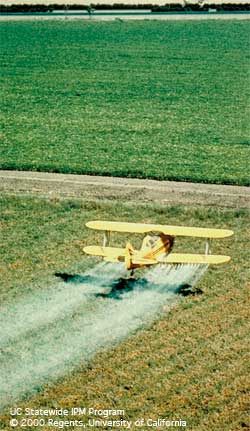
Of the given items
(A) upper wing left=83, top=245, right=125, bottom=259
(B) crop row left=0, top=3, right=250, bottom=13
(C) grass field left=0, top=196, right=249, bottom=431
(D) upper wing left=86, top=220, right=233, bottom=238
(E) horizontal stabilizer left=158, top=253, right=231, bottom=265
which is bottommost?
(C) grass field left=0, top=196, right=249, bottom=431

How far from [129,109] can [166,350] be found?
26.7 metres

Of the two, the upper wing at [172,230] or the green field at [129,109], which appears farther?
the green field at [129,109]

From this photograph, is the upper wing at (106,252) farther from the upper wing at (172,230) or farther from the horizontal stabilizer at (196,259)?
the horizontal stabilizer at (196,259)

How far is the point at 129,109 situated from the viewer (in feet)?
121

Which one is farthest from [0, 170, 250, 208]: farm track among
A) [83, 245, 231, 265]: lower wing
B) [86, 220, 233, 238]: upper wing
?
[83, 245, 231, 265]: lower wing

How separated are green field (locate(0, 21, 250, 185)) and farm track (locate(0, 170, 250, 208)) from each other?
78cm

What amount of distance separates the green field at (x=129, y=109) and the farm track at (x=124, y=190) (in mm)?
781

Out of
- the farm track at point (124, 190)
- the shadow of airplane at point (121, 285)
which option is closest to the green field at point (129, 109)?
the farm track at point (124, 190)

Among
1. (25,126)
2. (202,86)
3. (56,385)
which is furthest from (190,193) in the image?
(202,86)

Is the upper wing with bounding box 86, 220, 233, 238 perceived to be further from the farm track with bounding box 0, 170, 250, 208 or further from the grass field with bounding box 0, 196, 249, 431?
the farm track with bounding box 0, 170, 250, 208

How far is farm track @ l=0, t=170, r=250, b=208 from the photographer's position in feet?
65.0

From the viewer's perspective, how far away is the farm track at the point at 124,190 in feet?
65.0

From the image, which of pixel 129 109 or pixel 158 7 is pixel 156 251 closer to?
pixel 129 109

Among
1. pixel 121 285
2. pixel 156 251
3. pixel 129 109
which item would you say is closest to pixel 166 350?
pixel 156 251
